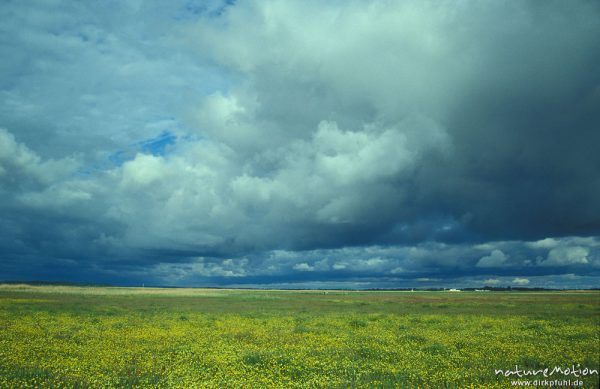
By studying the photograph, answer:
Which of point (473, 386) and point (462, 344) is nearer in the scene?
point (473, 386)

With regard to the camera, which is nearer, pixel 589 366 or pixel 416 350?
pixel 589 366

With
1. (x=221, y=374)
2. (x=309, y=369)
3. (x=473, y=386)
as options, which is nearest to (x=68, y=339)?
(x=221, y=374)

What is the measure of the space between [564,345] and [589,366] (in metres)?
6.52

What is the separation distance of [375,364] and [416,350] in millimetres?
4721

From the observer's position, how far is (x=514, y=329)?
3272cm

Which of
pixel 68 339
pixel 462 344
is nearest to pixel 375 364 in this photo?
pixel 462 344

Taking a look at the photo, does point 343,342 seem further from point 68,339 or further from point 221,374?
point 68,339

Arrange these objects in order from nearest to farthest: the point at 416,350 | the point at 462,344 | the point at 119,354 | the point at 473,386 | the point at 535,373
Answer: the point at 473,386 < the point at 535,373 < the point at 119,354 < the point at 416,350 < the point at 462,344

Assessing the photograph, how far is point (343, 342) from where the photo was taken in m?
25.4

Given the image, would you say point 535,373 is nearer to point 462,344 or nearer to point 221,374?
point 462,344

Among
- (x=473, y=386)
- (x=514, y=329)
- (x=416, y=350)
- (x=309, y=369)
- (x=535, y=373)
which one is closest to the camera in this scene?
(x=473, y=386)

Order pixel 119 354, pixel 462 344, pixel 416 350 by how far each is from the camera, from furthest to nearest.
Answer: pixel 462 344
pixel 416 350
pixel 119 354

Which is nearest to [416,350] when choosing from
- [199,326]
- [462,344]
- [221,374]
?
[462,344]

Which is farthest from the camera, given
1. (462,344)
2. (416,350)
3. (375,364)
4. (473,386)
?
(462,344)
